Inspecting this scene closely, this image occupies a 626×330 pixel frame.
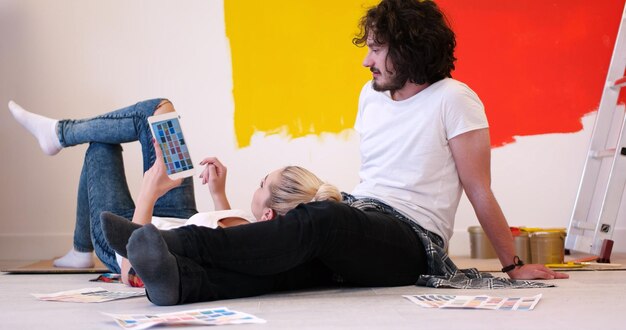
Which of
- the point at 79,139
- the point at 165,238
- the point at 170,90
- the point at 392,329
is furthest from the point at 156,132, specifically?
the point at 170,90

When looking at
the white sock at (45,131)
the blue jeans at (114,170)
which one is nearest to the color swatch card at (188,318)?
the blue jeans at (114,170)

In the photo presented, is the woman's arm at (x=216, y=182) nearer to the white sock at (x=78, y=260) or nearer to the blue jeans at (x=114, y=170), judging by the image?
the blue jeans at (x=114, y=170)

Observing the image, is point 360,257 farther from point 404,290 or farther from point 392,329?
point 392,329

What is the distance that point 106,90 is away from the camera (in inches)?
163

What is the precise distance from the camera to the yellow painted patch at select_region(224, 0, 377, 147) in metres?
4.17

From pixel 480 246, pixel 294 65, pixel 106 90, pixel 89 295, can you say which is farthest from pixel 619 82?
pixel 89 295

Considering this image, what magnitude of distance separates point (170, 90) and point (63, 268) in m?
1.28

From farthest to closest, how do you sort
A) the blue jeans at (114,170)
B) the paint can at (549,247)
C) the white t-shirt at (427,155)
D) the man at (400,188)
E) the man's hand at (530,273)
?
the paint can at (549,247), the blue jeans at (114,170), the man's hand at (530,273), the white t-shirt at (427,155), the man at (400,188)

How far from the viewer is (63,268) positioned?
10.2 ft

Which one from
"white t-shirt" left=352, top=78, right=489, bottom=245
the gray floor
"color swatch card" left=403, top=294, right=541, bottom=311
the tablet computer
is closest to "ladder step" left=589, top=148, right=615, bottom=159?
the gray floor

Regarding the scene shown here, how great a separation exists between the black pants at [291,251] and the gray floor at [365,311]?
44mm

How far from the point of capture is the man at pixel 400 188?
1.95 meters

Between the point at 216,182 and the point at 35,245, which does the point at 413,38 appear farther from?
the point at 35,245

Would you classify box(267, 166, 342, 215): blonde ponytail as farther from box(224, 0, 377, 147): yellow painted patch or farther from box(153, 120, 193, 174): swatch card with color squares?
box(224, 0, 377, 147): yellow painted patch
